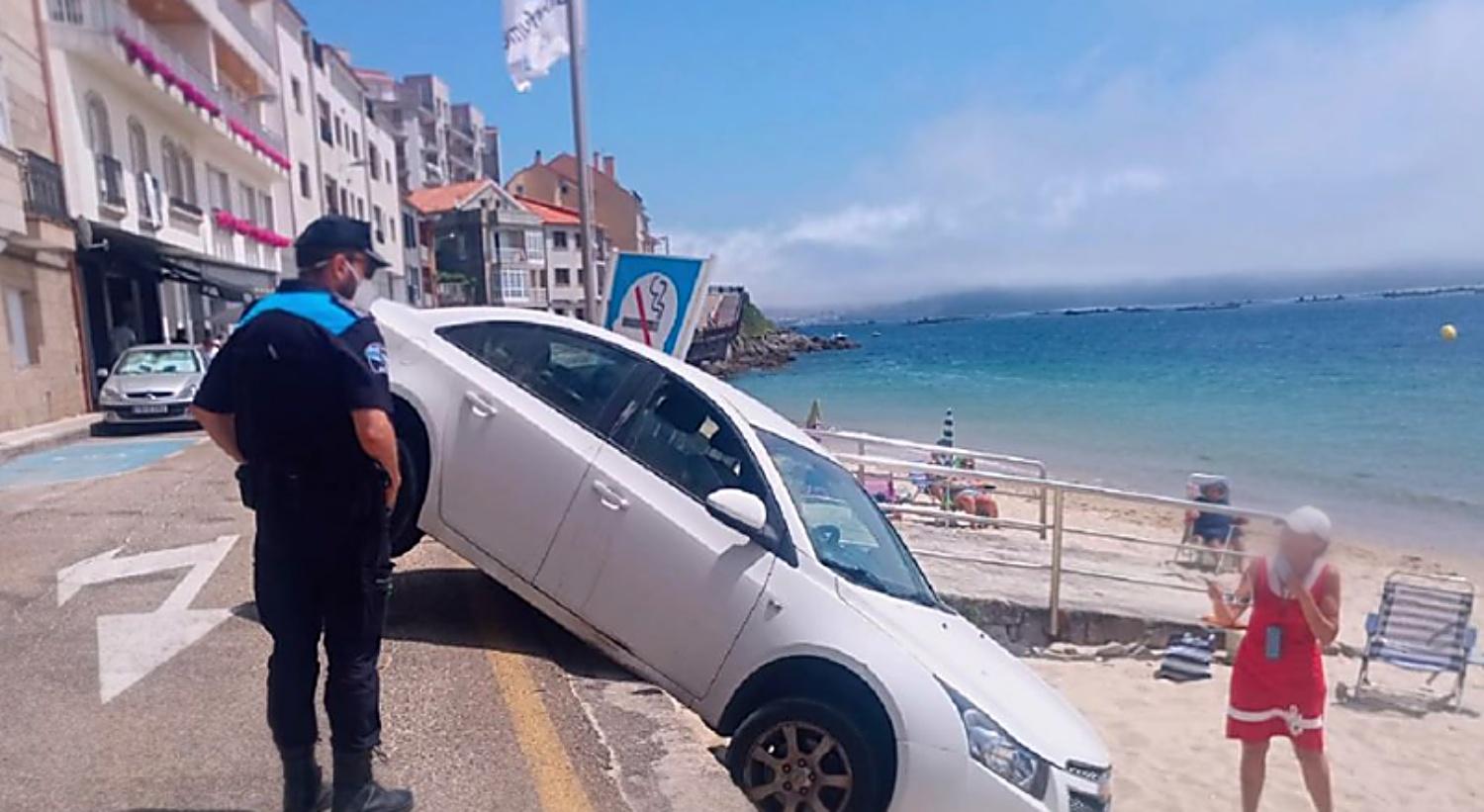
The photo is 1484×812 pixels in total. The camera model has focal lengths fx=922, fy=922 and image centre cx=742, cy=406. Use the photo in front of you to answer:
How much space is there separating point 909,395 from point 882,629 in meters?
46.6

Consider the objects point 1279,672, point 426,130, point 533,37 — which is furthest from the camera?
point 426,130

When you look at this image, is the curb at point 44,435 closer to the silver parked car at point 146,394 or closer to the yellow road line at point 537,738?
the silver parked car at point 146,394

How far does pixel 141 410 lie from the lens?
1527 cm

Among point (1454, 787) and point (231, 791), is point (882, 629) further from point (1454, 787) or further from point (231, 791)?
point (1454, 787)

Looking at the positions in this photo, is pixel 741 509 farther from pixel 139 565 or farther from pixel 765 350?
pixel 765 350

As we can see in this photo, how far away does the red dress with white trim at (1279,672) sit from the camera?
438cm

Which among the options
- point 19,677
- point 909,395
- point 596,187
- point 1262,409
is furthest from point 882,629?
point 596,187

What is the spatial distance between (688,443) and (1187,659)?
5.46m

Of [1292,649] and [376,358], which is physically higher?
[376,358]

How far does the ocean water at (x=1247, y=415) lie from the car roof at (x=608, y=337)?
13.1 meters

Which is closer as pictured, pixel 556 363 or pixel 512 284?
pixel 556 363

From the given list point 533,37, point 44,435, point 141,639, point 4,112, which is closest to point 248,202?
point 4,112

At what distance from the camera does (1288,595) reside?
4.38 m

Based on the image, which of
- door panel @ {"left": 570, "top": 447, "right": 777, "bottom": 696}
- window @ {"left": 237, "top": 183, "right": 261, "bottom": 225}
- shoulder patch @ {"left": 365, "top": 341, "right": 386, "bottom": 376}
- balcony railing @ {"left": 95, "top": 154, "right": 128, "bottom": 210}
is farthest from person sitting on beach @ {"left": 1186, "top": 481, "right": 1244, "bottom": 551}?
window @ {"left": 237, "top": 183, "right": 261, "bottom": 225}
